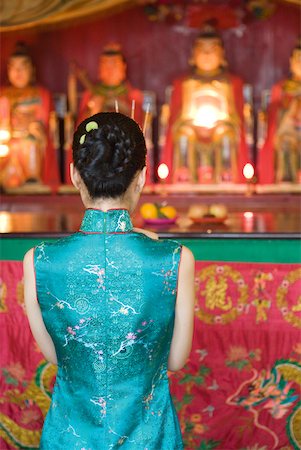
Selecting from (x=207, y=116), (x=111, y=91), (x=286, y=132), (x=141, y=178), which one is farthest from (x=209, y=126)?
(x=141, y=178)

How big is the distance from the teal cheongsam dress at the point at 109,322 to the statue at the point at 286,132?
3682mm

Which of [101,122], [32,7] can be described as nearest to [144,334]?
[101,122]

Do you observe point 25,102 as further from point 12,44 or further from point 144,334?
point 144,334

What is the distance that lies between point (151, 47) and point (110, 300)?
4.33 m

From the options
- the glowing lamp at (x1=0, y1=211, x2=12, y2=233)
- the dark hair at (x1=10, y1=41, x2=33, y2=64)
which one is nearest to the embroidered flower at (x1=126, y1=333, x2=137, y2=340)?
the glowing lamp at (x1=0, y1=211, x2=12, y2=233)

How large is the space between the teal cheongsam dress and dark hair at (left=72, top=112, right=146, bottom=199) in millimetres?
42

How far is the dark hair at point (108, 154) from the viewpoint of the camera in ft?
3.19

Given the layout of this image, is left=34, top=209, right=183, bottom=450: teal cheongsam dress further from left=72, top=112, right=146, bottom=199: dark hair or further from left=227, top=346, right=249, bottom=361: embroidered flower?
left=227, top=346, right=249, bottom=361: embroidered flower

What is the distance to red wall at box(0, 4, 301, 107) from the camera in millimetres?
4965

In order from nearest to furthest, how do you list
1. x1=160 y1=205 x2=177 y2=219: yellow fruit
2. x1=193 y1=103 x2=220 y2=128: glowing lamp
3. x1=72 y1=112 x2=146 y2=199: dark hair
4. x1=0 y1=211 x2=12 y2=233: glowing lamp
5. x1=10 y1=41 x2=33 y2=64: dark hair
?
x1=72 y1=112 x2=146 y2=199: dark hair < x1=0 y1=211 x2=12 y2=233: glowing lamp < x1=160 y1=205 x2=177 y2=219: yellow fruit < x1=193 y1=103 x2=220 y2=128: glowing lamp < x1=10 y1=41 x2=33 y2=64: dark hair

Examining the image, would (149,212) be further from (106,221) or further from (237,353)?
(106,221)

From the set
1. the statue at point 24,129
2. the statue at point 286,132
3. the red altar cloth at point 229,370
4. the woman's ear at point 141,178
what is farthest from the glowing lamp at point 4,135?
the woman's ear at point 141,178

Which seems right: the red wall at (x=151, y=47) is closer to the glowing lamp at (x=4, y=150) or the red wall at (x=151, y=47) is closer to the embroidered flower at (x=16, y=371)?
the glowing lamp at (x=4, y=150)

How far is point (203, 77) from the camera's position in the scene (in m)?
4.69
